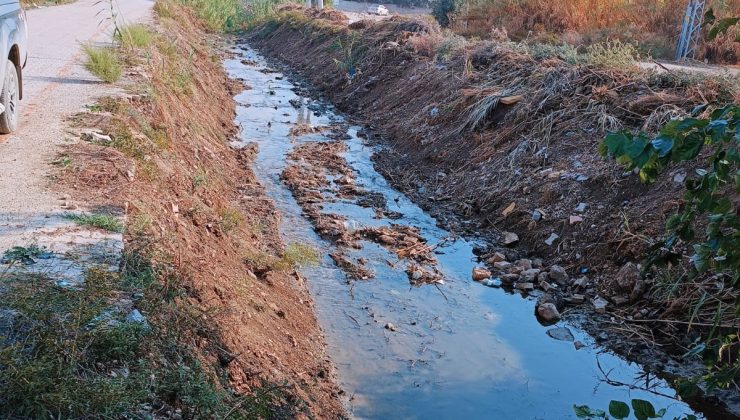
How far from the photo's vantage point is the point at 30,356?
9.73ft

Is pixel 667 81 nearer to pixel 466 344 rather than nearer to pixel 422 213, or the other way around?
pixel 422 213

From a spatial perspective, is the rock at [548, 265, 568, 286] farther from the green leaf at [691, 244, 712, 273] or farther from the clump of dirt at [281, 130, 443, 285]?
the green leaf at [691, 244, 712, 273]

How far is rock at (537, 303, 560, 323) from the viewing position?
6324 mm

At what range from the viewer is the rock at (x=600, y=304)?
6355 millimetres

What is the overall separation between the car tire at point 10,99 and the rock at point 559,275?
557cm

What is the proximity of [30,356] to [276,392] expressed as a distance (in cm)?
138

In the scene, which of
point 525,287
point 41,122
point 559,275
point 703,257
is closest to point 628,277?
point 559,275

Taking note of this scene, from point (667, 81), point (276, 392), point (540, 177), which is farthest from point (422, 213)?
point (276, 392)

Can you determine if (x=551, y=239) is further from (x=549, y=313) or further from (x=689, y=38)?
(x=689, y=38)

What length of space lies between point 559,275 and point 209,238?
3551 millimetres

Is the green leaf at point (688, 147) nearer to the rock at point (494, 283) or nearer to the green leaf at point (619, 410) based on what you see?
the green leaf at point (619, 410)

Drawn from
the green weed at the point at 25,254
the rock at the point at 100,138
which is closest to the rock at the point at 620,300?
the green weed at the point at 25,254

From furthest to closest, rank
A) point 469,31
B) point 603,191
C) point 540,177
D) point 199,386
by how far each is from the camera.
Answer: point 469,31, point 540,177, point 603,191, point 199,386

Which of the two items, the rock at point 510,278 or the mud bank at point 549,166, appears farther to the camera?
the rock at point 510,278
